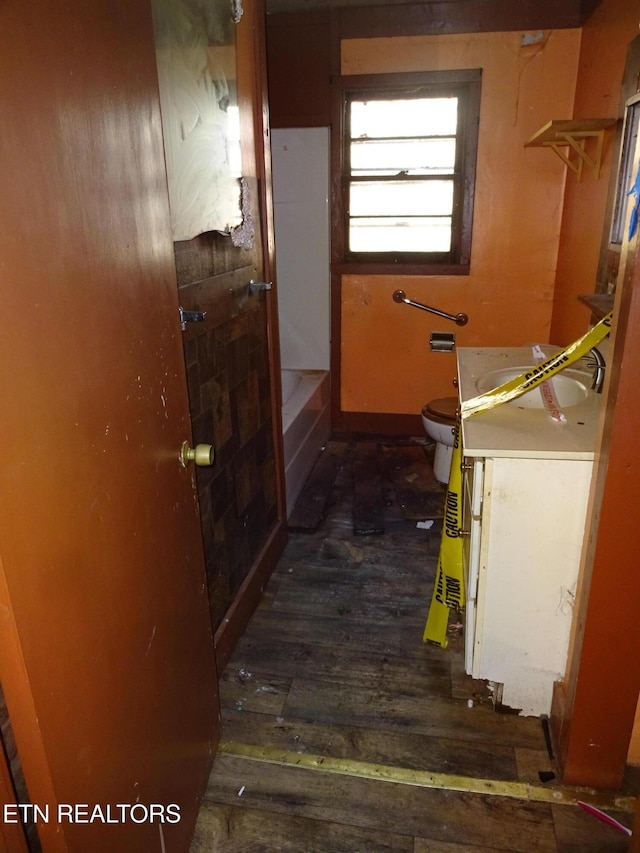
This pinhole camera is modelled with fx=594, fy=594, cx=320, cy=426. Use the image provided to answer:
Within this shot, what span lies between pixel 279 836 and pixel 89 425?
3.81 feet

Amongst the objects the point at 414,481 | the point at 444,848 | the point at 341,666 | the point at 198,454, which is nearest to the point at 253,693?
the point at 341,666

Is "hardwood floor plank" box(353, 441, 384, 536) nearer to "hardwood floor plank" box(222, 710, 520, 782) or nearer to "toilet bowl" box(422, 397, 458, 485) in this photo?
"toilet bowl" box(422, 397, 458, 485)

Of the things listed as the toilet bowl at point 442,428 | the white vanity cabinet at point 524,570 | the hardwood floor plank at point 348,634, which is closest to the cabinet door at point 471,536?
the white vanity cabinet at point 524,570

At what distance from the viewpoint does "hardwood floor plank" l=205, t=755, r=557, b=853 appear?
4.70 ft

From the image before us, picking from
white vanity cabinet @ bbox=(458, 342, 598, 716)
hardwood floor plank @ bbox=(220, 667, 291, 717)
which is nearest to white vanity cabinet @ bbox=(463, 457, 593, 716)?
white vanity cabinet @ bbox=(458, 342, 598, 716)

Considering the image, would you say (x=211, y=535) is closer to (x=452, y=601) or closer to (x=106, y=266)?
(x=452, y=601)

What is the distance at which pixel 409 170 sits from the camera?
135 inches

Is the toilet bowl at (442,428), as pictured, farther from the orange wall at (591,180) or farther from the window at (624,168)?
the window at (624,168)

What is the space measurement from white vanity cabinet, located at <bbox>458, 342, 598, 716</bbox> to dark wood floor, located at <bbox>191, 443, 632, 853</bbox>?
0.66 ft

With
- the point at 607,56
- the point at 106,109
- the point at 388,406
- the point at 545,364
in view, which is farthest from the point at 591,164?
the point at 106,109

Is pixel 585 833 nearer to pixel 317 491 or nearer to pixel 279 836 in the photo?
pixel 279 836

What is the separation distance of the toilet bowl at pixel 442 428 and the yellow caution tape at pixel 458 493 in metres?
0.97

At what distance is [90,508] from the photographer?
91cm

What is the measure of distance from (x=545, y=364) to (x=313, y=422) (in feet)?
6.16
